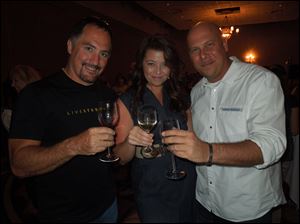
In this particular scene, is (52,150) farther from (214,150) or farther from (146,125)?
(214,150)

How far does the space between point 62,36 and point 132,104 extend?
611cm

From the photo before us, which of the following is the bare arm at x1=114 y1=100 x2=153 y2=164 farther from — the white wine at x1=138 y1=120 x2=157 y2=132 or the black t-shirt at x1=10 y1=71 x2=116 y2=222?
the black t-shirt at x1=10 y1=71 x2=116 y2=222

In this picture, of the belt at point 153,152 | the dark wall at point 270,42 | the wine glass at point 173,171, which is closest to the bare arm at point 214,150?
the wine glass at point 173,171

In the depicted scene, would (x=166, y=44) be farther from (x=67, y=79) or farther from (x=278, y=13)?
(x=278, y=13)

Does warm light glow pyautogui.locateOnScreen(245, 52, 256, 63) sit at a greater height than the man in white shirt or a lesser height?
greater

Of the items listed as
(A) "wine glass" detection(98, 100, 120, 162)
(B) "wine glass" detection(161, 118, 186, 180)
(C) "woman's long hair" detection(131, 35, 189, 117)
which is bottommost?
(B) "wine glass" detection(161, 118, 186, 180)

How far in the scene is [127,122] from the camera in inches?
85.0

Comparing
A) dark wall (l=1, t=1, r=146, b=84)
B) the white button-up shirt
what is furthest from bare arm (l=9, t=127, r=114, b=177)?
dark wall (l=1, t=1, r=146, b=84)

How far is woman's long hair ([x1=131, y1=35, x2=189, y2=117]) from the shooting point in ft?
7.54

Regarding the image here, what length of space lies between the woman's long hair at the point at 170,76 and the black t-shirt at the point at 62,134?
50cm

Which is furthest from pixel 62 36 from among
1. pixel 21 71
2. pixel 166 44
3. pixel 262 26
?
pixel 262 26

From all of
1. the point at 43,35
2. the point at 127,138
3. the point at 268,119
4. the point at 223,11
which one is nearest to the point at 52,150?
the point at 127,138

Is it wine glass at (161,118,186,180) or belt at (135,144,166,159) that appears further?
belt at (135,144,166,159)

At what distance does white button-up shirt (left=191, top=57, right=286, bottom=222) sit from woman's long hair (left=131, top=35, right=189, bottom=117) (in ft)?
0.86
